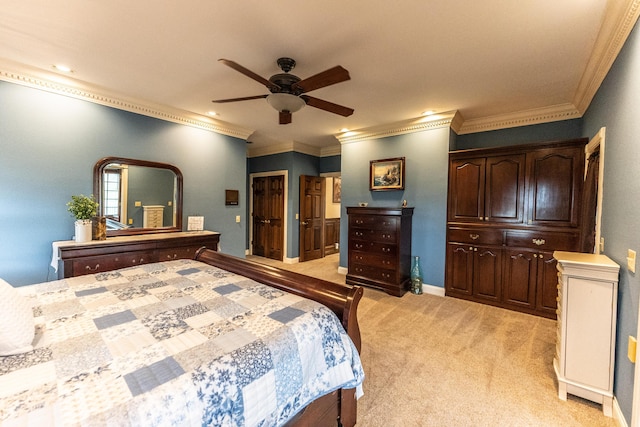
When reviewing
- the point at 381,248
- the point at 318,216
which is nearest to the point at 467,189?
the point at 381,248

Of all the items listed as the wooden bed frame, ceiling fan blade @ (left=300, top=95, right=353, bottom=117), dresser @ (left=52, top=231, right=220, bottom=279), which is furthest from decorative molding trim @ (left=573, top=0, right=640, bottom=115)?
dresser @ (left=52, top=231, right=220, bottom=279)

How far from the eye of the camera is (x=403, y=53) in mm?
2361

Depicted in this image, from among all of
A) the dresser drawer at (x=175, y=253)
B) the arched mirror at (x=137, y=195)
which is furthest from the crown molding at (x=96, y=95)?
the dresser drawer at (x=175, y=253)

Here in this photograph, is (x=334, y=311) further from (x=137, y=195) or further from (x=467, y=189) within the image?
(x=137, y=195)

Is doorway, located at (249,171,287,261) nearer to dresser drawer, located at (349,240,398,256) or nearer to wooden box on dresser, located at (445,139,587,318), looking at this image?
dresser drawer, located at (349,240,398,256)

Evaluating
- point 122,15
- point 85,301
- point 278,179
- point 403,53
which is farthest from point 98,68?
point 278,179

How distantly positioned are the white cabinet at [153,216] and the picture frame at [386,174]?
10.9ft

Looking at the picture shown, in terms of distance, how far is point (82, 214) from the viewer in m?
2.95

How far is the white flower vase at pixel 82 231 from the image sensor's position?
2.91 m

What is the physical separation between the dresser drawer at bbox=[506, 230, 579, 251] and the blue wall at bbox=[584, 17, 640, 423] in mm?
1081

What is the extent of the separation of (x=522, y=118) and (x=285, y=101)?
3.46 metres

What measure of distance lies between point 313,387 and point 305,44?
2.47 metres

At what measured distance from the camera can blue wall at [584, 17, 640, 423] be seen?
159cm

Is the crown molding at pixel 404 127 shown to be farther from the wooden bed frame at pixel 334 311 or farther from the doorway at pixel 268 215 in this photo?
the wooden bed frame at pixel 334 311
